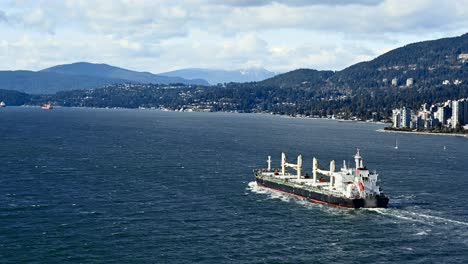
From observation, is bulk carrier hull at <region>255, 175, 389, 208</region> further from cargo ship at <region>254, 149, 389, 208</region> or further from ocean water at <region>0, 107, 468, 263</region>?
ocean water at <region>0, 107, 468, 263</region>

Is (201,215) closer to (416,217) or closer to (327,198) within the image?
(327,198)

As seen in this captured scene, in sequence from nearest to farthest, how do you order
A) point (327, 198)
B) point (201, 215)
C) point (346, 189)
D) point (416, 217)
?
point (201, 215) < point (416, 217) < point (327, 198) < point (346, 189)

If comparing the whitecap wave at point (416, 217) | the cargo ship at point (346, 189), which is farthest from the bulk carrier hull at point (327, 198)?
the whitecap wave at point (416, 217)

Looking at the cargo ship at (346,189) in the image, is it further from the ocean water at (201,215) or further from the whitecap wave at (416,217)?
the whitecap wave at (416,217)

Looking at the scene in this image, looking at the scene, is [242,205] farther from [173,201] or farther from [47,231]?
[47,231]

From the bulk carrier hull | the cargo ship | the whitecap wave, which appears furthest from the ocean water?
the cargo ship

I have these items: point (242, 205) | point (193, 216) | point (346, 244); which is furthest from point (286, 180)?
point (346, 244)

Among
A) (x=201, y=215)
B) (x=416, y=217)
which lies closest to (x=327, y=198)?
(x=416, y=217)

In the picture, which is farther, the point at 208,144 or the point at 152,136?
the point at 152,136
